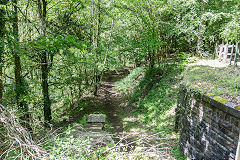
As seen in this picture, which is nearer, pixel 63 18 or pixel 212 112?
pixel 212 112

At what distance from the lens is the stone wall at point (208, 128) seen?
10.2 ft

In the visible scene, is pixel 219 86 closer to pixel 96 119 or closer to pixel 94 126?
pixel 94 126

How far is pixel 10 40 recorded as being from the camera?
5.02 meters

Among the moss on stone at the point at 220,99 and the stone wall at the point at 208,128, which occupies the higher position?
the moss on stone at the point at 220,99

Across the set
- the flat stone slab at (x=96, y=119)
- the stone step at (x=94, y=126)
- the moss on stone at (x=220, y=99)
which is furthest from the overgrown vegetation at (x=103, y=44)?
the moss on stone at (x=220, y=99)

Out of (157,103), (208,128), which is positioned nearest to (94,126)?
(157,103)

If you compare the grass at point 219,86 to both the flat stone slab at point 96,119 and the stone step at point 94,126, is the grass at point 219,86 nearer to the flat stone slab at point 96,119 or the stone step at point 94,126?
the stone step at point 94,126

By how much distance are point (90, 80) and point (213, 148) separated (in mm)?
11712

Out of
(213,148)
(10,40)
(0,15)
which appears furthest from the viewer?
(0,15)

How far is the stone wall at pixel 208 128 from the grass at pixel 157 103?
997 mm

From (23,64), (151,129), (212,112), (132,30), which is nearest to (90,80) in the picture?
(132,30)

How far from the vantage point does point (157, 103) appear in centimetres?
1004

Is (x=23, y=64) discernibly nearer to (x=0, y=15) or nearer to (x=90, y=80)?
(x=0, y=15)

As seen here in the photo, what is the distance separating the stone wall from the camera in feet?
10.2
